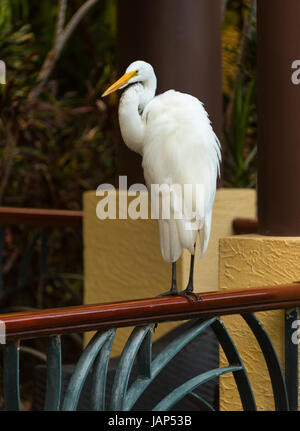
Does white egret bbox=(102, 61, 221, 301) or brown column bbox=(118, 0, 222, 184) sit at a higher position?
brown column bbox=(118, 0, 222, 184)

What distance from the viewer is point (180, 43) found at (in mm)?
2521

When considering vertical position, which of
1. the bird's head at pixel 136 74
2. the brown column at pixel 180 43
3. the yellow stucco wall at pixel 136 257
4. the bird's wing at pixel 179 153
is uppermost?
the brown column at pixel 180 43

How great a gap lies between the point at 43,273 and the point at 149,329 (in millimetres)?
2054

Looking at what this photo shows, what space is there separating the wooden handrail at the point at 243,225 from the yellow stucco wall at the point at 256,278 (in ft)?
2.46

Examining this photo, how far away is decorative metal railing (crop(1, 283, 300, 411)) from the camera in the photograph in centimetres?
127

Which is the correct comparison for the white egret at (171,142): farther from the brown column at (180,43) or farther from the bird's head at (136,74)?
the brown column at (180,43)

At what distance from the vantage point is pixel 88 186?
4.61 meters

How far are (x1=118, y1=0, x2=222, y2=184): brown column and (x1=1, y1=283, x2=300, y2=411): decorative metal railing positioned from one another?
113 centimetres

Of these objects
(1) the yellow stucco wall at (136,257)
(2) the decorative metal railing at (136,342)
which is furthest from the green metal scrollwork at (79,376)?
(1) the yellow stucco wall at (136,257)

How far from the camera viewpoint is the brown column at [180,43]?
252 cm

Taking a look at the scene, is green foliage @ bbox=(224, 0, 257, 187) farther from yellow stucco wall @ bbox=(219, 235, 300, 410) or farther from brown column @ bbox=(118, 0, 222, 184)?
yellow stucco wall @ bbox=(219, 235, 300, 410)

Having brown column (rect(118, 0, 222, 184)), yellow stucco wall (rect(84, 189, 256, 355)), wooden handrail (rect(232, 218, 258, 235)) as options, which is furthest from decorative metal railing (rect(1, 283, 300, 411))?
brown column (rect(118, 0, 222, 184))

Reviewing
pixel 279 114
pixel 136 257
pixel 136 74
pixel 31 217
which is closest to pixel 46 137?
pixel 31 217

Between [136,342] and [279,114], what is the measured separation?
777 millimetres
